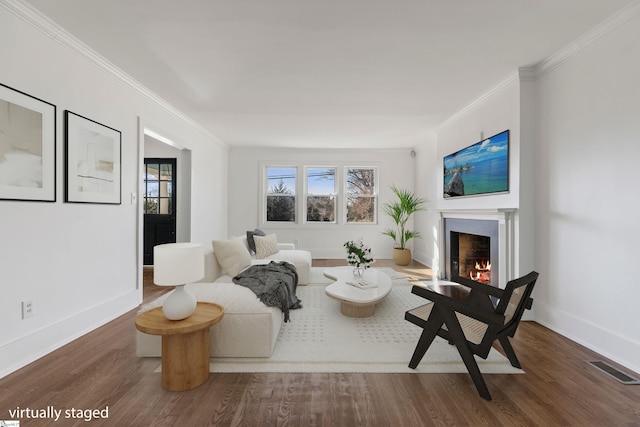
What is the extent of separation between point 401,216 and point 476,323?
462cm

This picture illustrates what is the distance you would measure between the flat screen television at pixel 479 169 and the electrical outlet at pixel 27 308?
14.9 feet

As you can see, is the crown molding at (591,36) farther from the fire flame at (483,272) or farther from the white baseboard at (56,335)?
the white baseboard at (56,335)

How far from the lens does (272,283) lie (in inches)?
105

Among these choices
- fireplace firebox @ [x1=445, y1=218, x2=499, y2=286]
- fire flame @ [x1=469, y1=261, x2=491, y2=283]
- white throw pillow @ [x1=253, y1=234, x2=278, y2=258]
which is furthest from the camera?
white throw pillow @ [x1=253, y1=234, x2=278, y2=258]

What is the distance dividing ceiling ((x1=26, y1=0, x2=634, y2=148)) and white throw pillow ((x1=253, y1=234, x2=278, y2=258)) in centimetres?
195

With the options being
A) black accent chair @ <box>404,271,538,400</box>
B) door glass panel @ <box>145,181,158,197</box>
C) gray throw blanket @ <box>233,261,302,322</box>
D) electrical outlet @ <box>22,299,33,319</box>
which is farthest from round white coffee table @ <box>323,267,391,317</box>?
door glass panel @ <box>145,181,158,197</box>

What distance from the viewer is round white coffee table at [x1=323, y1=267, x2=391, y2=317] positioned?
2.83 metres

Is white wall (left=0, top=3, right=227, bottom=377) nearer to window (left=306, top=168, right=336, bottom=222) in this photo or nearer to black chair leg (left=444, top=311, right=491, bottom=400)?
black chair leg (left=444, top=311, right=491, bottom=400)

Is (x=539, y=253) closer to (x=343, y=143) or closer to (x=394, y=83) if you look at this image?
(x=394, y=83)

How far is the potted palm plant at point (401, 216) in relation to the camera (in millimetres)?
6129

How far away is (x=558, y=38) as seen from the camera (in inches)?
97.8

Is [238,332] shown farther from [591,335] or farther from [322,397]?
[591,335]

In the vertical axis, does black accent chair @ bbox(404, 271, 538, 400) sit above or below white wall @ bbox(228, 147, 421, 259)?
below

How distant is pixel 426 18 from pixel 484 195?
7.78 ft
